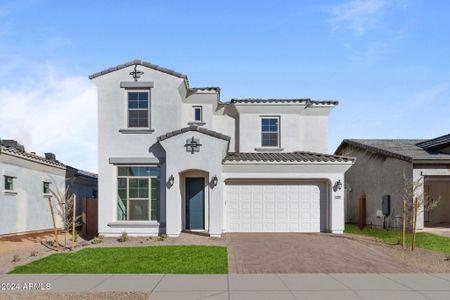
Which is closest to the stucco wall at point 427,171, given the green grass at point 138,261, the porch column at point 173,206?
the green grass at point 138,261

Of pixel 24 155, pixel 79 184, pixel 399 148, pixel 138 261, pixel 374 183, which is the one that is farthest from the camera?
pixel 79 184

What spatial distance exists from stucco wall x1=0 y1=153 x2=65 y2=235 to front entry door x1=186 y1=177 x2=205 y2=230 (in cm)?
817

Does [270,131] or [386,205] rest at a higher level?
[270,131]

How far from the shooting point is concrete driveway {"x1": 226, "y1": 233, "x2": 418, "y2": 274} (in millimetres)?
10258

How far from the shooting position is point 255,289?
8180 millimetres

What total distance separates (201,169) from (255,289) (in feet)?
27.3

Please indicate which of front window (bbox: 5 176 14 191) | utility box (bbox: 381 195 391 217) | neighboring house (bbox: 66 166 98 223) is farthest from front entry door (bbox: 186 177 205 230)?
utility box (bbox: 381 195 391 217)

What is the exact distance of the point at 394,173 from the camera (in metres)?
20.1

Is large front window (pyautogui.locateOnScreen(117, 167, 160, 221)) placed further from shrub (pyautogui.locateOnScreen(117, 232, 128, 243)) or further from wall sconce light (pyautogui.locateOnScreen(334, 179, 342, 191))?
wall sconce light (pyautogui.locateOnScreen(334, 179, 342, 191))

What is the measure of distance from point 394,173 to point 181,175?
11.5m

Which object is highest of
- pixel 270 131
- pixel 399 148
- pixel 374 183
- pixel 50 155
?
pixel 270 131

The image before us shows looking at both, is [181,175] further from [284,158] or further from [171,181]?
[284,158]

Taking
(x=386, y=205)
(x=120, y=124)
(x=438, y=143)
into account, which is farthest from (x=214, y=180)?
(x=438, y=143)

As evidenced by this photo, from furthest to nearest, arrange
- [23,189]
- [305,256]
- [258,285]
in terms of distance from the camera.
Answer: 1. [23,189]
2. [305,256]
3. [258,285]
